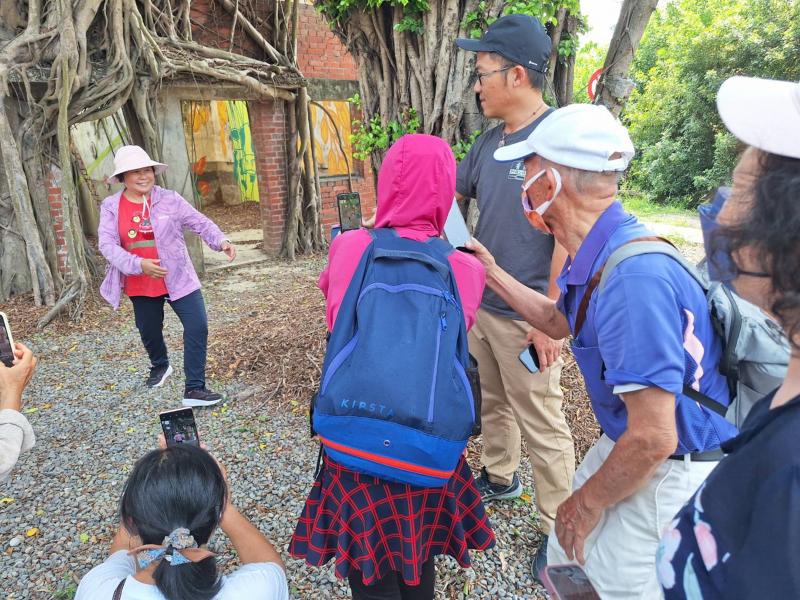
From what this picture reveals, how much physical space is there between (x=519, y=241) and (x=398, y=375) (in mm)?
1144

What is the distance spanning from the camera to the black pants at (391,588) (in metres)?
1.71

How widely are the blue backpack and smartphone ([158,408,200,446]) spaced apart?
2.28ft

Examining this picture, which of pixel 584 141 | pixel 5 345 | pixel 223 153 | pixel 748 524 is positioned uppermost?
pixel 584 141

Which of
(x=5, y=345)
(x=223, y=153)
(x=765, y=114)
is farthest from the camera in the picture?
(x=223, y=153)

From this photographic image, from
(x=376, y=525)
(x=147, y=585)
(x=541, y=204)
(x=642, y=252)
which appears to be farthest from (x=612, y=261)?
(x=147, y=585)

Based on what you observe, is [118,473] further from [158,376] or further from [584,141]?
[584,141]

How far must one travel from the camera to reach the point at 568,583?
1.32 meters

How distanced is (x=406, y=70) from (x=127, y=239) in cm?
217

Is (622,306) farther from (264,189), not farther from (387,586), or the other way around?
(264,189)

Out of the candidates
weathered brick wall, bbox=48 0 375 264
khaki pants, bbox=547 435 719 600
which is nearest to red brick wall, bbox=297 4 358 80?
weathered brick wall, bbox=48 0 375 264

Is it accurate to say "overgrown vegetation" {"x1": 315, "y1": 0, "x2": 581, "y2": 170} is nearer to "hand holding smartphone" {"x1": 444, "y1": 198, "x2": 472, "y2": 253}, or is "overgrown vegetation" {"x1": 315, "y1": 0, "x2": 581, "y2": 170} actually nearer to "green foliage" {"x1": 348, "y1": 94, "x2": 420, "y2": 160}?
"green foliage" {"x1": 348, "y1": 94, "x2": 420, "y2": 160}

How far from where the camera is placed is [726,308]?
1271 millimetres

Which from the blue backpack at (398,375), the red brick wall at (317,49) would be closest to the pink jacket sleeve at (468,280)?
the blue backpack at (398,375)

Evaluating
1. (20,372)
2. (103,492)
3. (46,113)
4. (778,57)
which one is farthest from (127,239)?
(778,57)
